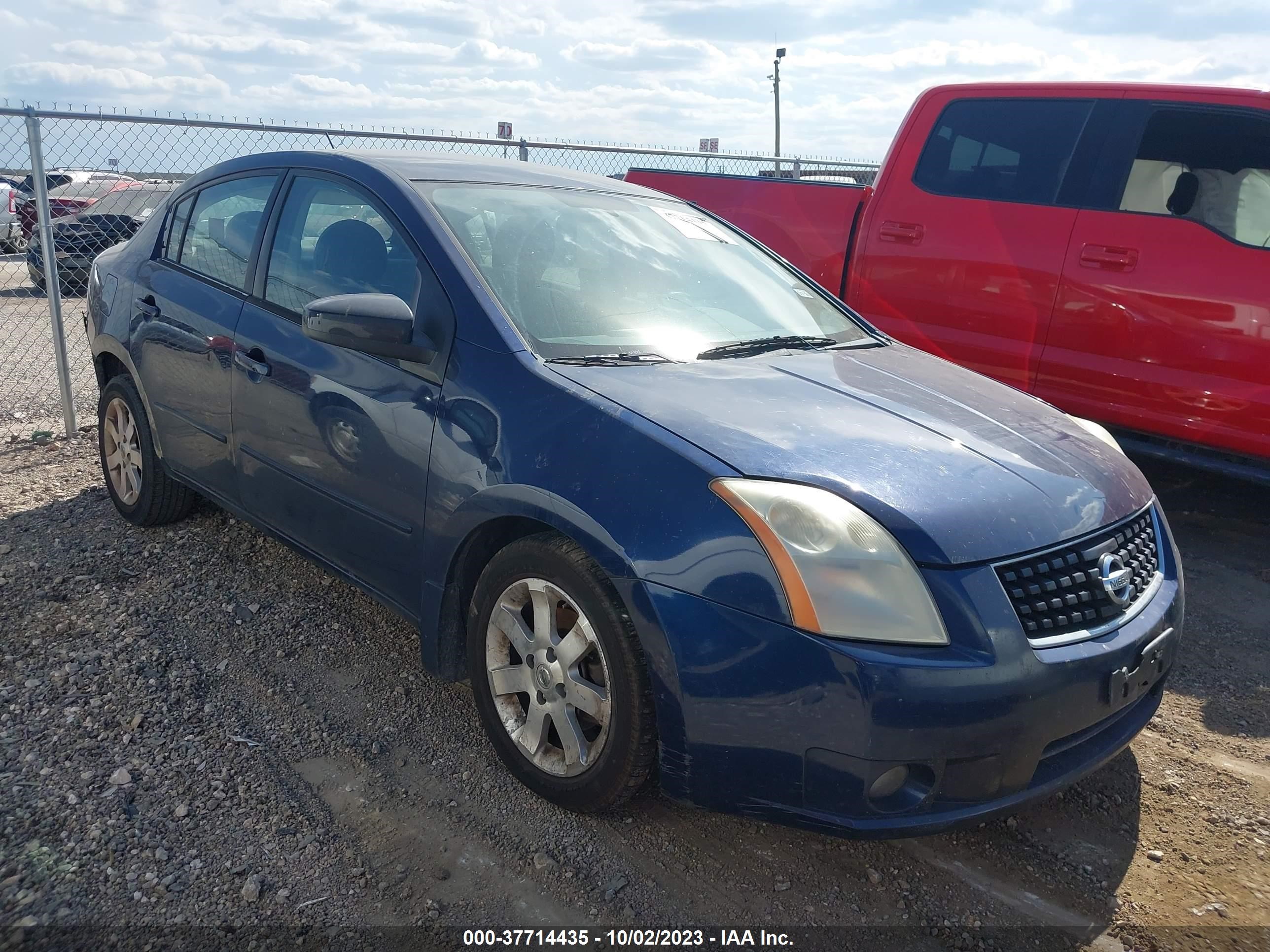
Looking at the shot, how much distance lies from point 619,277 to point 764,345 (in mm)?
524

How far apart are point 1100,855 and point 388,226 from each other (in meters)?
2.73

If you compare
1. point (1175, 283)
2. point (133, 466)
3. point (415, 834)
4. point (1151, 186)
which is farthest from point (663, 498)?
point (1151, 186)

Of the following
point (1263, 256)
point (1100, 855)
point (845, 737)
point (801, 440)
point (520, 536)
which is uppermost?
point (1263, 256)

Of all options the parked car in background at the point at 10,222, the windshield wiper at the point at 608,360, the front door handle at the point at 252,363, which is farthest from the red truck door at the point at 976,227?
the parked car in background at the point at 10,222

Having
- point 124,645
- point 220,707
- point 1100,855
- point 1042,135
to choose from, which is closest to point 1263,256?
Result: point 1042,135

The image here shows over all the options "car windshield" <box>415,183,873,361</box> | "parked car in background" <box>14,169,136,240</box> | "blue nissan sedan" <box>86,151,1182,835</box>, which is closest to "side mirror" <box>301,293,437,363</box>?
"blue nissan sedan" <box>86,151,1182,835</box>

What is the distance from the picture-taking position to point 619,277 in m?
3.24

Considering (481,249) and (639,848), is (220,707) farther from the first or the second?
(481,249)

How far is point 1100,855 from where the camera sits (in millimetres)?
2586

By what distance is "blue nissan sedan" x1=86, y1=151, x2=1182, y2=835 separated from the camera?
2162 millimetres

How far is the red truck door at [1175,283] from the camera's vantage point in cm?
442

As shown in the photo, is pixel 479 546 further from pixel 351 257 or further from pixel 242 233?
pixel 242 233

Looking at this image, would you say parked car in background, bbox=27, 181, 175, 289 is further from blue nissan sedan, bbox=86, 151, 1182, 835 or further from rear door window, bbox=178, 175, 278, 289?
blue nissan sedan, bbox=86, 151, 1182, 835

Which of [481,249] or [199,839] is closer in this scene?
[199,839]
